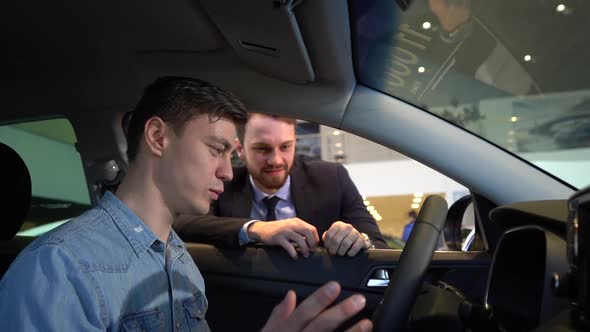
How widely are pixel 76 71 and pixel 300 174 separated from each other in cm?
95

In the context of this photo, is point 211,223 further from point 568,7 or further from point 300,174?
point 568,7

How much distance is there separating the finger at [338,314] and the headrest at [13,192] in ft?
4.48

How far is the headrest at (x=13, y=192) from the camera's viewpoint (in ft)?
5.79

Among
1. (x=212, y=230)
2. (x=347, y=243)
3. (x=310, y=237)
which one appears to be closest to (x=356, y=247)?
(x=347, y=243)

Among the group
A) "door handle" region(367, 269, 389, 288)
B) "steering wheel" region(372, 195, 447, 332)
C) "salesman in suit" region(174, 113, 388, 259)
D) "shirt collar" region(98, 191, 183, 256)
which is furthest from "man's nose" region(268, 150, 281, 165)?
"steering wheel" region(372, 195, 447, 332)

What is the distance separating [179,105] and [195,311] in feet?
1.67

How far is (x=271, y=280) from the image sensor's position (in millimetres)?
1707

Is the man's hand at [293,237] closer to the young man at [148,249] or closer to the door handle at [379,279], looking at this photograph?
the door handle at [379,279]

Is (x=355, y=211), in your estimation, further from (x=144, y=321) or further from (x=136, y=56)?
(x=144, y=321)

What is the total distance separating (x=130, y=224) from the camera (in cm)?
123

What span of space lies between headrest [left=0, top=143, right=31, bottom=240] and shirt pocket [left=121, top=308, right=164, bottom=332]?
33.9 inches

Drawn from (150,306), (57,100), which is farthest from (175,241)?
(57,100)

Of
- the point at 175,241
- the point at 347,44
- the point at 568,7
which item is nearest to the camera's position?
the point at 175,241

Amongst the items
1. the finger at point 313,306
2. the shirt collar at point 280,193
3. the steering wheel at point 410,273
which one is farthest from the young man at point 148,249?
the shirt collar at point 280,193
